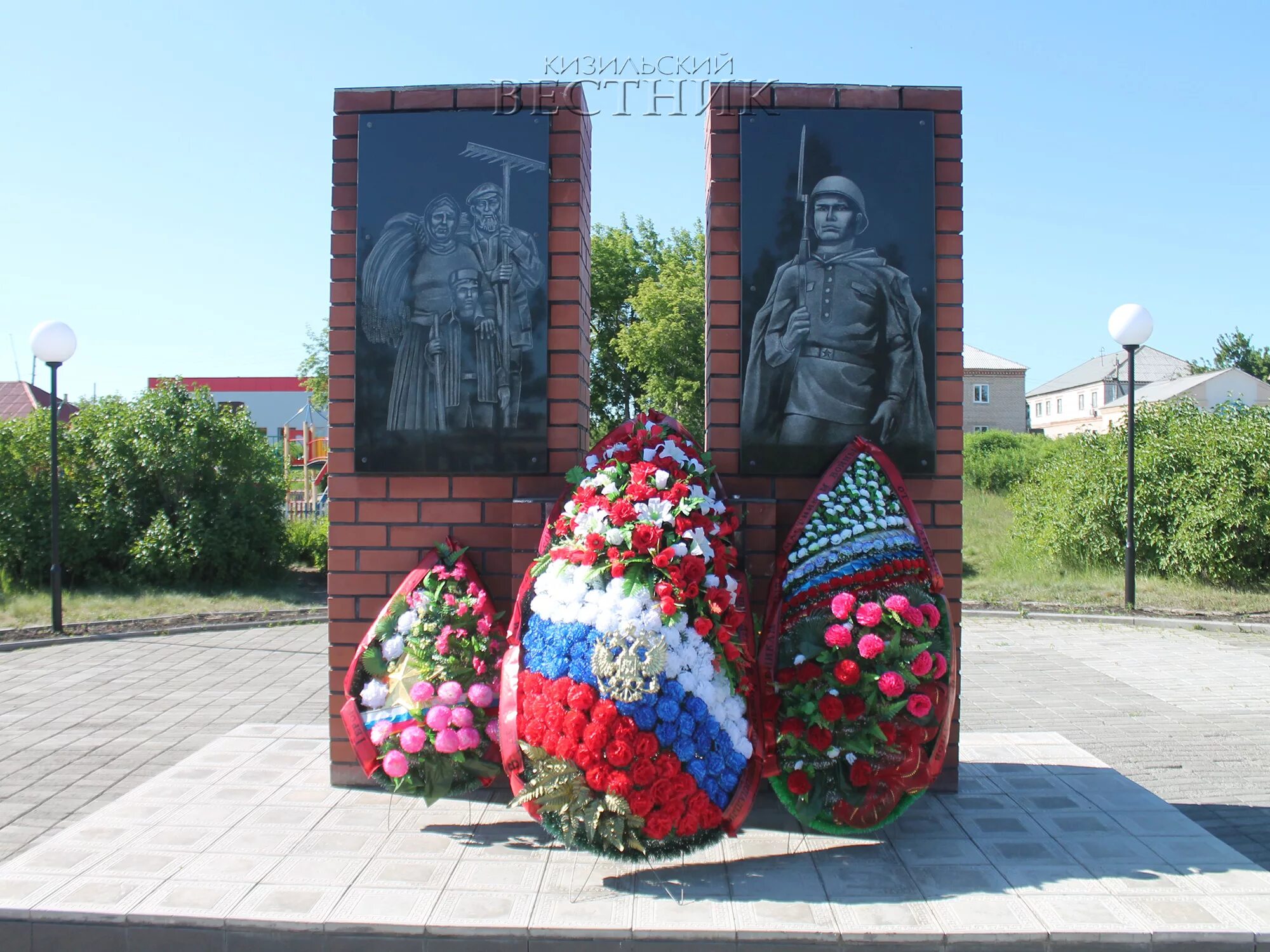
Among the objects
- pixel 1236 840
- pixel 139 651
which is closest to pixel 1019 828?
pixel 1236 840

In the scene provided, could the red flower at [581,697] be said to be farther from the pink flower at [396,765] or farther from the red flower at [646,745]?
the pink flower at [396,765]

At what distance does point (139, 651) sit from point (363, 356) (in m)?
5.55

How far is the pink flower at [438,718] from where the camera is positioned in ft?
11.2

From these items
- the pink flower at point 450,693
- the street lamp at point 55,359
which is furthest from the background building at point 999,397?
the pink flower at point 450,693

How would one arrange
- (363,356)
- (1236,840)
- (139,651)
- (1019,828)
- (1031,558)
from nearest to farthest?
(1019,828), (1236,840), (363,356), (139,651), (1031,558)

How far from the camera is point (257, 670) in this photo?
7.22m

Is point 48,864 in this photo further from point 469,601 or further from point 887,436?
point 887,436

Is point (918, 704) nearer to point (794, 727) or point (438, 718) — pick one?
point (794, 727)

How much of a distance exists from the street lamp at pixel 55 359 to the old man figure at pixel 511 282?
277 inches

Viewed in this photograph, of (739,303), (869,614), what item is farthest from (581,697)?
(739,303)

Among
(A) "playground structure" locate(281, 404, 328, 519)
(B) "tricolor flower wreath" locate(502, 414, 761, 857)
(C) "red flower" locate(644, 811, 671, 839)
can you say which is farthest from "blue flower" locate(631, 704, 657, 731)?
(A) "playground structure" locate(281, 404, 328, 519)

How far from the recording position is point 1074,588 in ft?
38.7

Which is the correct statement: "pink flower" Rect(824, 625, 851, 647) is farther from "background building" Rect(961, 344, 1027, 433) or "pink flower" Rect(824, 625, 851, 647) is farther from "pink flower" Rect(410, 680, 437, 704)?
"background building" Rect(961, 344, 1027, 433)

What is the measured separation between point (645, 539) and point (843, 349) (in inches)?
54.5
